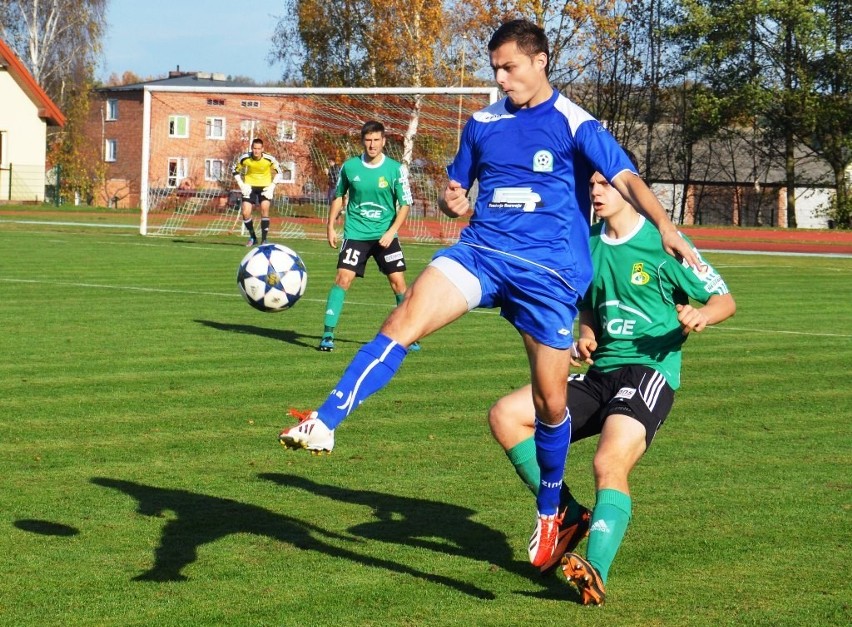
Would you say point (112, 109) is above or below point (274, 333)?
above

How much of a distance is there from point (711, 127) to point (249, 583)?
49.2 m

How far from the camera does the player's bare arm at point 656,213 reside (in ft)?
14.6

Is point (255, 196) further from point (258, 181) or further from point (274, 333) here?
point (274, 333)

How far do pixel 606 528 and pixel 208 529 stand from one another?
1770 millimetres

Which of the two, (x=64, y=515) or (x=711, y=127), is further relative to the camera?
(x=711, y=127)

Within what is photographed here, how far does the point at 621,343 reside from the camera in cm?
536

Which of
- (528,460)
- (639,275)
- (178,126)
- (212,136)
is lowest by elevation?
(528,460)

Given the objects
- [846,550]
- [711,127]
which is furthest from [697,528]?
[711,127]

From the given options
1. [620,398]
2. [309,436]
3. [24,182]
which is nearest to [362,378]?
[309,436]

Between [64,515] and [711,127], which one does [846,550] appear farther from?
[711,127]

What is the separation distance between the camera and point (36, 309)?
14.0 metres

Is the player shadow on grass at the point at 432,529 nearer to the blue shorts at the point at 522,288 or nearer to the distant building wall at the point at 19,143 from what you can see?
the blue shorts at the point at 522,288

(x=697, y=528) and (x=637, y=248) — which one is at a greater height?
(x=637, y=248)

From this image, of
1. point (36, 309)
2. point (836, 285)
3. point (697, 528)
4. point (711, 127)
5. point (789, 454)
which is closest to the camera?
point (697, 528)
